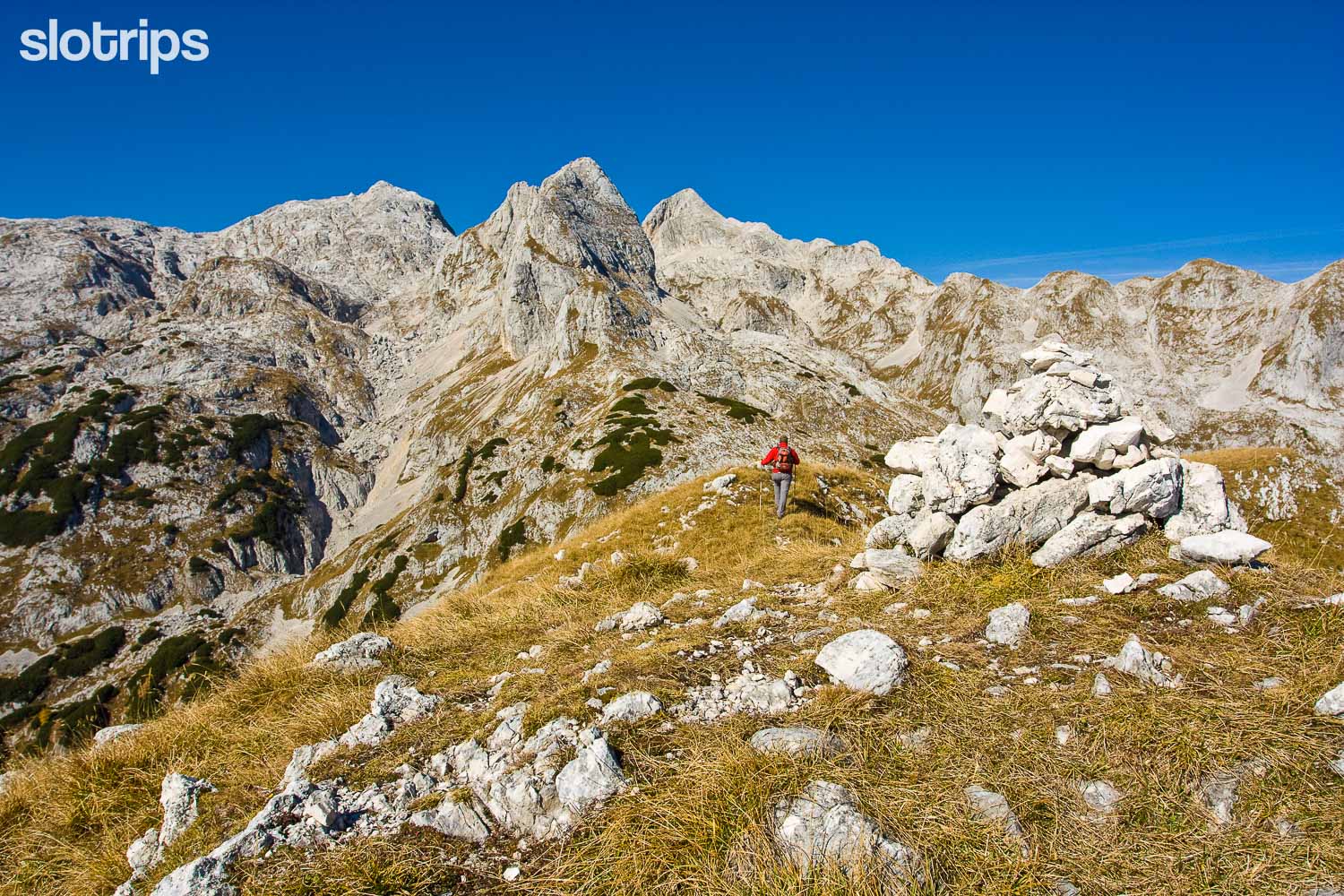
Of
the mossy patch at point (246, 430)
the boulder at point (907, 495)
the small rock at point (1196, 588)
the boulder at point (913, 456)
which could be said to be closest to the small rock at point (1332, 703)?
the small rock at point (1196, 588)

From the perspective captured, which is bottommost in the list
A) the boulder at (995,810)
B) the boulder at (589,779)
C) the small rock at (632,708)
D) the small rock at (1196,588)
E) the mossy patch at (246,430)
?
the boulder at (995,810)

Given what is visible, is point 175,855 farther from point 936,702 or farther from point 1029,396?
point 1029,396

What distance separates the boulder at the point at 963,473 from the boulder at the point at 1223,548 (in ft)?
8.70

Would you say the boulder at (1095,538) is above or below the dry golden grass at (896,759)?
above

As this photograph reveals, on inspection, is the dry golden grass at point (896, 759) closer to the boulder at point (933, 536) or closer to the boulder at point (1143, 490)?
the boulder at point (1143, 490)

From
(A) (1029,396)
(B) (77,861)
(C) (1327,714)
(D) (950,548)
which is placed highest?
(A) (1029,396)

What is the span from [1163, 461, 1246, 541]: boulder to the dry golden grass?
64 cm

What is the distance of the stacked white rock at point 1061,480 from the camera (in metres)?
8.95

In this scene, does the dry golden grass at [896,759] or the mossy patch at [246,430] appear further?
the mossy patch at [246,430]

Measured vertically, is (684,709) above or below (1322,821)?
above

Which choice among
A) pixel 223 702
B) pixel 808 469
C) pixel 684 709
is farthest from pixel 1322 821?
pixel 808 469

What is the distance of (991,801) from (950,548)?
5817 millimetres

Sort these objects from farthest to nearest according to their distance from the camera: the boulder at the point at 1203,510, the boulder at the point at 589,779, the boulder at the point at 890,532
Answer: the boulder at the point at 890,532
the boulder at the point at 1203,510
the boulder at the point at 589,779

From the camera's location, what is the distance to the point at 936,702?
5.80 meters
